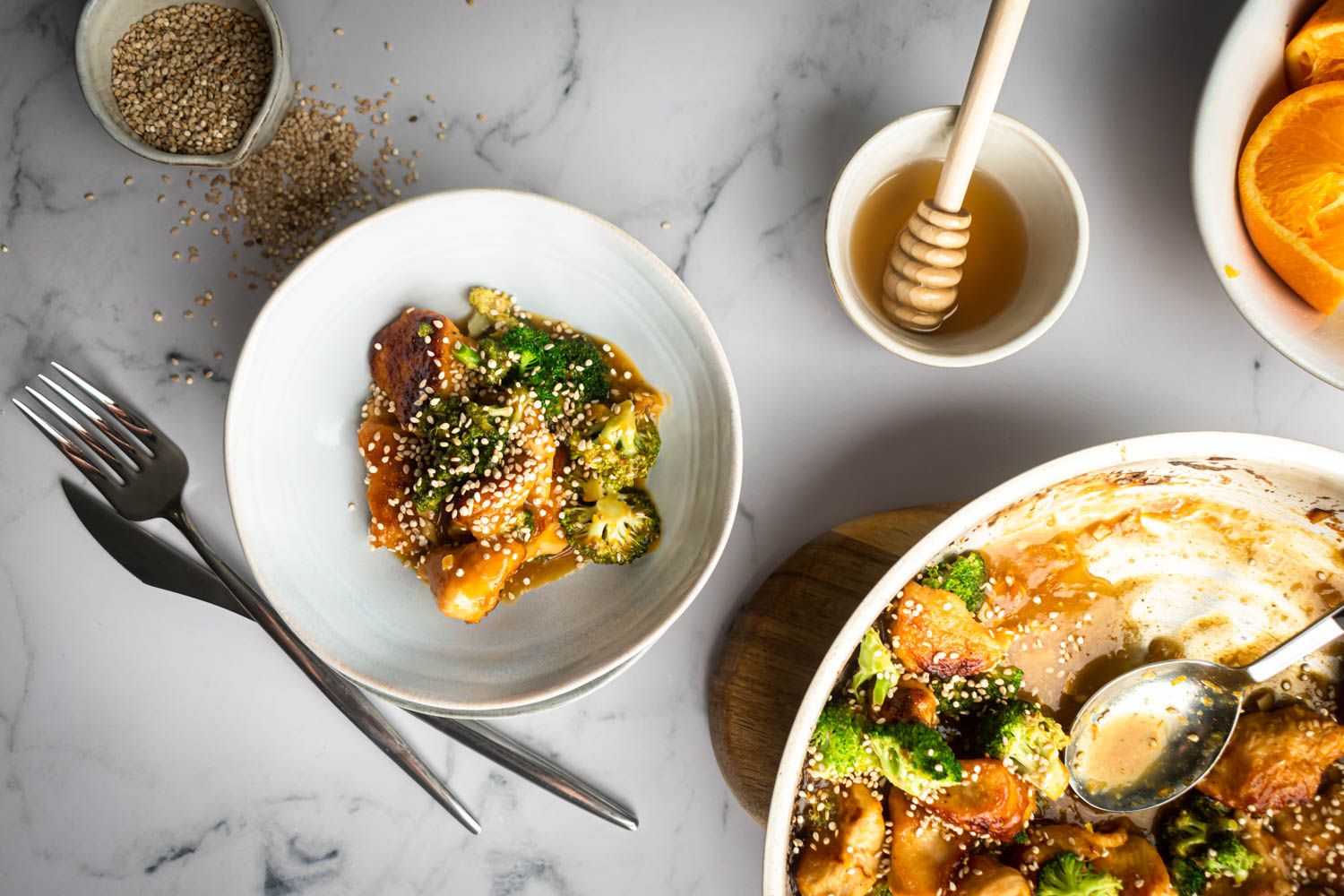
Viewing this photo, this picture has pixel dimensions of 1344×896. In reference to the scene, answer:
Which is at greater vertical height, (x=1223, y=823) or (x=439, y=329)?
(x=439, y=329)

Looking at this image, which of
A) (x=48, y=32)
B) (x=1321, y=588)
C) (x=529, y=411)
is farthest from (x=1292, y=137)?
(x=48, y=32)

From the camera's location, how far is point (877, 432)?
228cm

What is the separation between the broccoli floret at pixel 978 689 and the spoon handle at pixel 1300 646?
1.89 ft

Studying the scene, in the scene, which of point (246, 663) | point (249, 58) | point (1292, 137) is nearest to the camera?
point (1292, 137)

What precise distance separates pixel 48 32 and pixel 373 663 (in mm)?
1858

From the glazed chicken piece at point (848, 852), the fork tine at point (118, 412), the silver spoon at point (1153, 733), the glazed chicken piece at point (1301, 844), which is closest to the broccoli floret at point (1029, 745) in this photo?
the silver spoon at point (1153, 733)

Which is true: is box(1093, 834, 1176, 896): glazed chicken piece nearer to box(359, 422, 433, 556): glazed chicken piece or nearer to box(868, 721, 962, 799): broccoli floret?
box(868, 721, 962, 799): broccoli floret

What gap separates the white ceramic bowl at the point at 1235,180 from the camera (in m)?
1.96

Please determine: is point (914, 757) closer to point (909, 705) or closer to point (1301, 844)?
point (909, 705)

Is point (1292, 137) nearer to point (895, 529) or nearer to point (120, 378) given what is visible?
point (895, 529)

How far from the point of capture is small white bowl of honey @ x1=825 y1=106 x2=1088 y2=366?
6.41 ft

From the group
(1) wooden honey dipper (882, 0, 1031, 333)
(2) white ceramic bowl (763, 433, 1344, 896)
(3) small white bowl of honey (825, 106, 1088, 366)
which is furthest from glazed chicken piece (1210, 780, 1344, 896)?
(1) wooden honey dipper (882, 0, 1031, 333)

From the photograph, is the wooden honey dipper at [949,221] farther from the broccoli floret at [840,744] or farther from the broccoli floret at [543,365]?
the broccoli floret at [840,744]

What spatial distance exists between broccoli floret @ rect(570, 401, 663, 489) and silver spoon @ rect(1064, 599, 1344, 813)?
129cm
